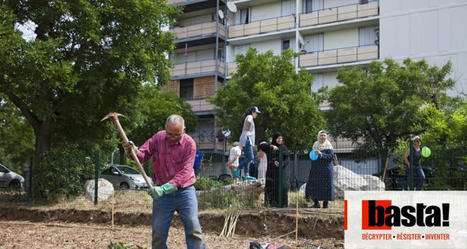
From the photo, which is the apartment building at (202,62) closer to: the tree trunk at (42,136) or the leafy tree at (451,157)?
the tree trunk at (42,136)

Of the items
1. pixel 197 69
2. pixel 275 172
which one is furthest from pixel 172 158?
pixel 197 69

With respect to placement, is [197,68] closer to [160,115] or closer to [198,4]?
[198,4]

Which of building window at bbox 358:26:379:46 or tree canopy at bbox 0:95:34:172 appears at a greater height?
building window at bbox 358:26:379:46

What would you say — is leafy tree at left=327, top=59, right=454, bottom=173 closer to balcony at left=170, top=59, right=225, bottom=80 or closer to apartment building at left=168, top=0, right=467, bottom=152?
apartment building at left=168, top=0, right=467, bottom=152

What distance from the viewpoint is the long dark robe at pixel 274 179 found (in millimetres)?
10469

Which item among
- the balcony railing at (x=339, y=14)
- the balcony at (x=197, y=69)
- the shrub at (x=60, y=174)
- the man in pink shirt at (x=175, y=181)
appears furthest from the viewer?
the balcony at (x=197, y=69)

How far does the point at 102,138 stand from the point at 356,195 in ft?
33.4

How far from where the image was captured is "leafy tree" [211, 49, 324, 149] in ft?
83.1

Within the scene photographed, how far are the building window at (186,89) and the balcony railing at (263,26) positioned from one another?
500 cm

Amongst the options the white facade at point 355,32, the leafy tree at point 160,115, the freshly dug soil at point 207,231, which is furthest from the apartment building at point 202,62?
the freshly dug soil at point 207,231

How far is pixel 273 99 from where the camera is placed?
81.8 feet

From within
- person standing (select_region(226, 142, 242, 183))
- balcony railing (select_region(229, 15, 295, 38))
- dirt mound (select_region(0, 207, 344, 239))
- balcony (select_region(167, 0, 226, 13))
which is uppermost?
balcony (select_region(167, 0, 226, 13))

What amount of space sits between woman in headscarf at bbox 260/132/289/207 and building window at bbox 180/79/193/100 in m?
28.8

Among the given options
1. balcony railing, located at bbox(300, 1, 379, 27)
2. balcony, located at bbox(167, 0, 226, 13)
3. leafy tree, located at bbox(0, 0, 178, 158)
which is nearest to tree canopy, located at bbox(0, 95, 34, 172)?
leafy tree, located at bbox(0, 0, 178, 158)
